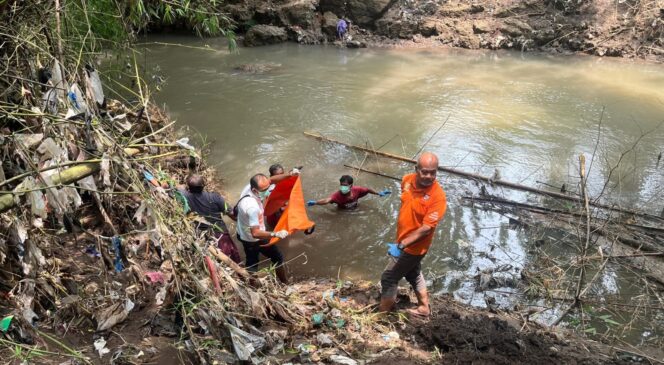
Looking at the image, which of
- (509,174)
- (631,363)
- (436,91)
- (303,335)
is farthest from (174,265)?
(436,91)

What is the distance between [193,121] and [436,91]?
A: 6.53 m

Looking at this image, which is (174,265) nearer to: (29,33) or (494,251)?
(29,33)

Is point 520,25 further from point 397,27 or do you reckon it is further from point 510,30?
point 397,27

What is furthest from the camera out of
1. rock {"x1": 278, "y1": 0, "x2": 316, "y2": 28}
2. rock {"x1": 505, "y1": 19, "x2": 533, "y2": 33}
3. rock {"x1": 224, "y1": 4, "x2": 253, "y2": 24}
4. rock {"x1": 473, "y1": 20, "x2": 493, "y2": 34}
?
rock {"x1": 224, "y1": 4, "x2": 253, "y2": 24}

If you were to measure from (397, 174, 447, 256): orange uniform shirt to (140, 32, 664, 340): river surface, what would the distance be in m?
1.50

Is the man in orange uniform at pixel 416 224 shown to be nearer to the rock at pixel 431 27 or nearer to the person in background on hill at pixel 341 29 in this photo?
the person in background on hill at pixel 341 29

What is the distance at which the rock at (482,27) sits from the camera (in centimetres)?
1848

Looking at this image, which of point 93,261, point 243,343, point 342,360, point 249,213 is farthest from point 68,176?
point 249,213

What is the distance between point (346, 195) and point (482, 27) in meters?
14.6

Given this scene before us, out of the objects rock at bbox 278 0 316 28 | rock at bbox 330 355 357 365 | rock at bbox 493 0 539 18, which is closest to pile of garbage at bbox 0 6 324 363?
rock at bbox 330 355 357 365

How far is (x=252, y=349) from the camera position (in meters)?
2.88

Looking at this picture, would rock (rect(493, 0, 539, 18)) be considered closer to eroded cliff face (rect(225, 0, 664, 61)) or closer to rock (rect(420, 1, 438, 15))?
eroded cliff face (rect(225, 0, 664, 61))

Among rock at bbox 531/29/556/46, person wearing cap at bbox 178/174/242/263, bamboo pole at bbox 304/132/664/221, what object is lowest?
bamboo pole at bbox 304/132/664/221

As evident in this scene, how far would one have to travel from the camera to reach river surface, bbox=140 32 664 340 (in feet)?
20.6
